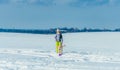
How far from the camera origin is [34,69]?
17094mm

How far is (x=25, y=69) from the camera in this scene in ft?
55.8

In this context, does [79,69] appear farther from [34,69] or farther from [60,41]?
[60,41]

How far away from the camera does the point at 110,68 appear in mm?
18188

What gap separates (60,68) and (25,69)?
4.79ft

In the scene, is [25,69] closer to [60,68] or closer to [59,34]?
[60,68]

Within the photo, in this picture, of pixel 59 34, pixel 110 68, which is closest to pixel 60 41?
pixel 59 34

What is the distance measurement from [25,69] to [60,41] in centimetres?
1126

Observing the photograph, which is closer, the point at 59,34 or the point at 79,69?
the point at 79,69

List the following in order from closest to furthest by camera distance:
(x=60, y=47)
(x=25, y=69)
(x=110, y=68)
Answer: (x=25, y=69)
(x=110, y=68)
(x=60, y=47)

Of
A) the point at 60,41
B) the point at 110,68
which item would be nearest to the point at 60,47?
the point at 60,41

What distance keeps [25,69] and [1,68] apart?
0.99 meters

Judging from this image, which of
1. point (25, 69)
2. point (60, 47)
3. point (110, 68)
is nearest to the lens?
point (25, 69)

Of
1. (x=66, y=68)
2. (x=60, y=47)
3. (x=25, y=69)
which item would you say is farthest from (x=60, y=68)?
(x=60, y=47)

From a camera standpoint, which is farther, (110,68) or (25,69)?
(110,68)
